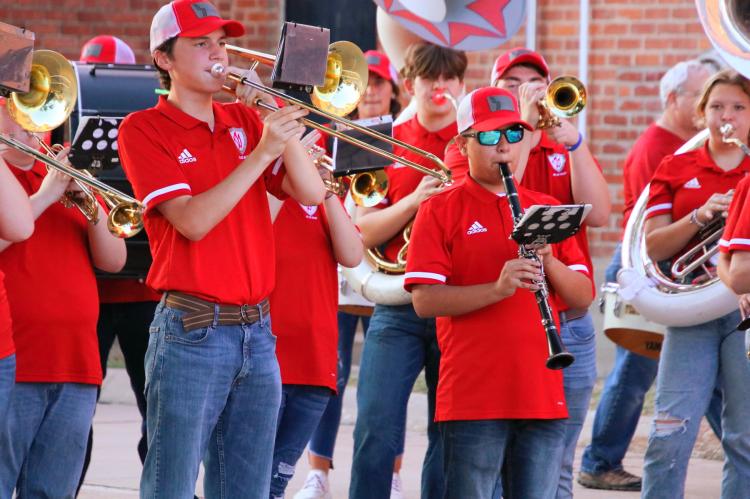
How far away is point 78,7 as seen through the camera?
1037cm

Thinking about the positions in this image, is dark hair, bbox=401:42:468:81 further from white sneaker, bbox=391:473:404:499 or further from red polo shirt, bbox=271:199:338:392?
white sneaker, bbox=391:473:404:499

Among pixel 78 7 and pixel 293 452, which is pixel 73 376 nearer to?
pixel 293 452

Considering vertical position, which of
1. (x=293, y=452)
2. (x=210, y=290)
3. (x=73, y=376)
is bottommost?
(x=293, y=452)

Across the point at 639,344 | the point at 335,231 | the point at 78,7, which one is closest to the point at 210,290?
the point at 335,231

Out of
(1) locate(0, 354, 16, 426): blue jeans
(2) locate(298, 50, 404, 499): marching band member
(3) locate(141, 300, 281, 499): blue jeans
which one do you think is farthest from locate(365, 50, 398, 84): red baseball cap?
(1) locate(0, 354, 16, 426): blue jeans

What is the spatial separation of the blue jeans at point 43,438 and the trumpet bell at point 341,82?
1254 millimetres

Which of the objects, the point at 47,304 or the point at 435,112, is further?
the point at 435,112

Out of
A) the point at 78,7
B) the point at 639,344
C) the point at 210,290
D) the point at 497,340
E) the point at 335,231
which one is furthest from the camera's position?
the point at 78,7

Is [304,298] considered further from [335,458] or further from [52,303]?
[335,458]

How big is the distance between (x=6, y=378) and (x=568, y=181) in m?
2.20

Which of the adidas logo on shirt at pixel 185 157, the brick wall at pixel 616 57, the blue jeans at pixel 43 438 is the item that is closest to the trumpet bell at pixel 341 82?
the adidas logo on shirt at pixel 185 157

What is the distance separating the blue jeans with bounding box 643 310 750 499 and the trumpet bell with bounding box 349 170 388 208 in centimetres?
122

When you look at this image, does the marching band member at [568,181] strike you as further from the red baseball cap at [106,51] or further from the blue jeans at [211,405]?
the red baseball cap at [106,51]

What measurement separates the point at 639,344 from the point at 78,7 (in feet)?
18.5
